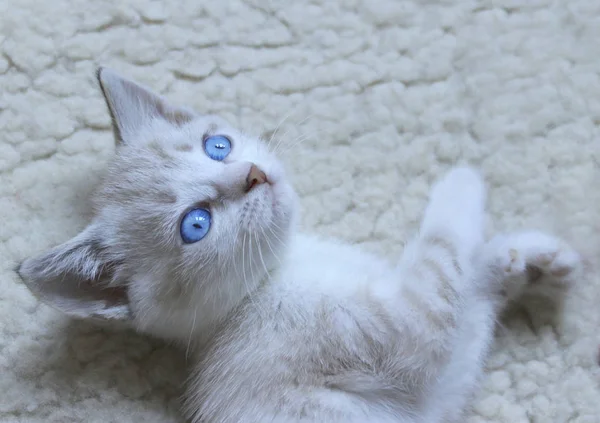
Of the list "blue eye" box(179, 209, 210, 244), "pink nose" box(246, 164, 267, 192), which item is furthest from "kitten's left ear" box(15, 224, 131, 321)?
"pink nose" box(246, 164, 267, 192)

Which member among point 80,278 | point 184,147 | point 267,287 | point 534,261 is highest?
point 534,261

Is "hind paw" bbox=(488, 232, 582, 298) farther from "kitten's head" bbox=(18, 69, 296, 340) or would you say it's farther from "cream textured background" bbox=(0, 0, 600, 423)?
"kitten's head" bbox=(18, 69, 296, 340)

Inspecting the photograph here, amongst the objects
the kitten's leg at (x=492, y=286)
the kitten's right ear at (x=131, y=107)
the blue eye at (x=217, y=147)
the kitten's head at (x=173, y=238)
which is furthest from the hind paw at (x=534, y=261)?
the kitten's right ear at (x=131, y=107)

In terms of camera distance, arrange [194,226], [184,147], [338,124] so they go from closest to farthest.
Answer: [194,226] → [184,147] → [338,124]

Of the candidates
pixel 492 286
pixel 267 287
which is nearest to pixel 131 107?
pixel 267 287

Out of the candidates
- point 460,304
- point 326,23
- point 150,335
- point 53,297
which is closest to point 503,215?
point 460,304

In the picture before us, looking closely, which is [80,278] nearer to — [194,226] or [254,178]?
[194,226]

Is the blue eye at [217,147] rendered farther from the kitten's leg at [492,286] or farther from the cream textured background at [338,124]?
the kitten's leg at [492,286]
